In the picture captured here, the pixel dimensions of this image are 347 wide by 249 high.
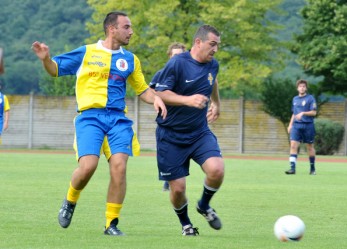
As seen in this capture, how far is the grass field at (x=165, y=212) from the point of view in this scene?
9828 millimetres

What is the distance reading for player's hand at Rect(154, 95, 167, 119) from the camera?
10181mm

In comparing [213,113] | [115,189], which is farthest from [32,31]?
[115,189]

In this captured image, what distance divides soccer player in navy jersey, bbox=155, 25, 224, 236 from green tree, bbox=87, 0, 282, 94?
4137 cm

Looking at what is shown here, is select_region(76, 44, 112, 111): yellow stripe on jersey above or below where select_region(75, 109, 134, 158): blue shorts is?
above

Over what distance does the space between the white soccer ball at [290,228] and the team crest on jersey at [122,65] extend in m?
2.47

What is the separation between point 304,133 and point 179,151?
13.7 metres

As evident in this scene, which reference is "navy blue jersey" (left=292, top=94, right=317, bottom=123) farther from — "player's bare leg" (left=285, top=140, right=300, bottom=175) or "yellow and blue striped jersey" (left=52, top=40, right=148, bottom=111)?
"yellow and blue striped jersey" (left=52, top=40, right=148, bottom=111)

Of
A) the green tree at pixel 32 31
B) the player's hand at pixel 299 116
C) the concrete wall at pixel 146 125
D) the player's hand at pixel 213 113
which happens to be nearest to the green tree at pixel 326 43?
the concrete wall at pixel 146 125

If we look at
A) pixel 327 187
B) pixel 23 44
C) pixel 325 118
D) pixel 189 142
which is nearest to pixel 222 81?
pixel 325 118

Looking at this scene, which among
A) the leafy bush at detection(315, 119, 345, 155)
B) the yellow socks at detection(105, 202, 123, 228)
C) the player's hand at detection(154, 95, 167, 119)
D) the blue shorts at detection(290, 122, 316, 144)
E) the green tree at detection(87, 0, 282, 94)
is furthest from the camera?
the green tree at detection(87, 0, 282, 94)

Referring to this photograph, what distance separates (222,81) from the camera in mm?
52250

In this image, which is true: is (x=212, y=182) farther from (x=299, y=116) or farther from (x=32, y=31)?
(x=32, y=31)

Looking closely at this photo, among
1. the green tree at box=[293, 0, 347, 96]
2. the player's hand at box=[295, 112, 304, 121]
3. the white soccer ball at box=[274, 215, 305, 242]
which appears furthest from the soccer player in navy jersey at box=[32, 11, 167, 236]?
the green tree at box=[293, 0, 347, 96]

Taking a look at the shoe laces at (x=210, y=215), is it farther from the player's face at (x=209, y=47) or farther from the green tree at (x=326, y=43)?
the green tree at (x=326, y=43)
